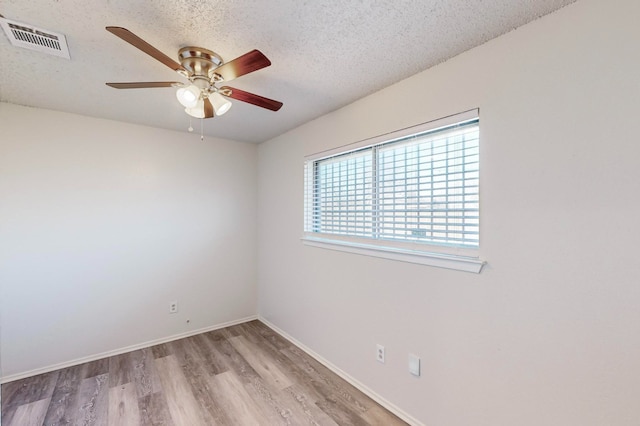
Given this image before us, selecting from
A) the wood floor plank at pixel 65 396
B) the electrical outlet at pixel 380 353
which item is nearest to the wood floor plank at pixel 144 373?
the wood floor plank at pixel 65 396

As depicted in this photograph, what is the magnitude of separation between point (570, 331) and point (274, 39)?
6.57 ft

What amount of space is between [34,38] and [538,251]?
2789mm

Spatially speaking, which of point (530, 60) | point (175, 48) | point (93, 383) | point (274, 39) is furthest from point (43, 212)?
point (530, 60)

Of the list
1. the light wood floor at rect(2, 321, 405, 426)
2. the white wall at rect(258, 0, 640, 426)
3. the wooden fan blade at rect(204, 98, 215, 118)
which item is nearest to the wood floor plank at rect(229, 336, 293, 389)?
the light wood floor at rect(2, 321, 405, 426)

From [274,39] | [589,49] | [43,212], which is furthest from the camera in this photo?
[43,212]

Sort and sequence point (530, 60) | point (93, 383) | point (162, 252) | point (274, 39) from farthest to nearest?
point (162, 252) < point (93, 383) < point (274, 39) < point (530, 60)

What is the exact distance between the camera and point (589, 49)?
1.22 m

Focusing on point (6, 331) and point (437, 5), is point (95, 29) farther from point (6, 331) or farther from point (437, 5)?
point (6, 331)

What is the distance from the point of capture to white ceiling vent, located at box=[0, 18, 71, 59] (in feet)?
→ 4.67

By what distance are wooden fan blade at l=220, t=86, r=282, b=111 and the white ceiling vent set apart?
0.85 metres

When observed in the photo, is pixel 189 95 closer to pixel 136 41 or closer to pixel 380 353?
pixel 136 41

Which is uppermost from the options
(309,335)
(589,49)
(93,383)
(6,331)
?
(589,49)

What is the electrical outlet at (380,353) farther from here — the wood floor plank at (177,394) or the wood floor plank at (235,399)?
the wood floor plank at (177,394)

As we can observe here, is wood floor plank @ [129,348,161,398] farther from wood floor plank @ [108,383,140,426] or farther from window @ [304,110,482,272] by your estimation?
window @ [304,110,482,272]
